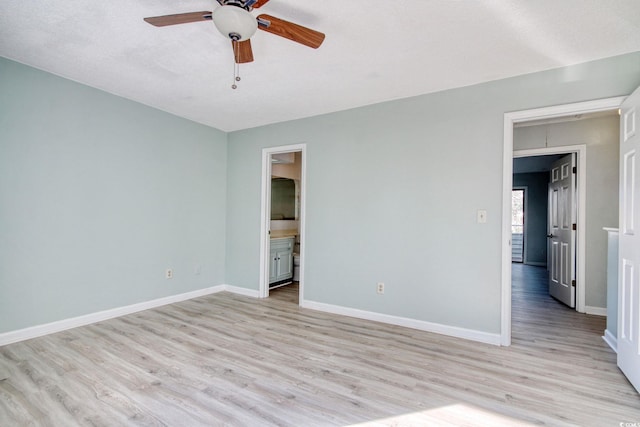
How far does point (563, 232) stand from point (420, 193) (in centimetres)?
269

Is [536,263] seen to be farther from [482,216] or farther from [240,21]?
[240,21]

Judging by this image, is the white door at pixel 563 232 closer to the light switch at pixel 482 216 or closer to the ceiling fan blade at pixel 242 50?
the light switch at pixel 482 216

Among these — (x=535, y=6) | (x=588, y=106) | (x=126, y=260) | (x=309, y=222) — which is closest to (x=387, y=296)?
(x=309, y=222)

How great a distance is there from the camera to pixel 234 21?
160 cm

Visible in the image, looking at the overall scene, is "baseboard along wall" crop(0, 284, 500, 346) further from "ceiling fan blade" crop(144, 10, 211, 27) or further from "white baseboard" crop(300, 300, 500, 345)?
"ceiling fan blade" crop(144, 10, 211, 27)

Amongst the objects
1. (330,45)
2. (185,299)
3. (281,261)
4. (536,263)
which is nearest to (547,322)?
(281,261)

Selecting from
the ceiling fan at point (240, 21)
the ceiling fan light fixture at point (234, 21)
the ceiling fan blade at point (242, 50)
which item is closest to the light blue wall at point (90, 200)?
the ceiling fan at point (240, 21)

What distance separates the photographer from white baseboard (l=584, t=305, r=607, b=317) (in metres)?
3.66

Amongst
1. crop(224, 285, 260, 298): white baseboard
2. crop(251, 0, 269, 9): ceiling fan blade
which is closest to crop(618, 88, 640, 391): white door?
crop(251, 0, 269, 9): ceiling fan blade

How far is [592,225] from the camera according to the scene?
3764mm

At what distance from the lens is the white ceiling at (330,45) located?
191cm

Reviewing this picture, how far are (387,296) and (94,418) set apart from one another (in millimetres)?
2645

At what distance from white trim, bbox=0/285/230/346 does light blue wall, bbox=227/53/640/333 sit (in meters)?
1.85

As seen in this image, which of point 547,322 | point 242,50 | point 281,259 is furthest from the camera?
point 281,259
